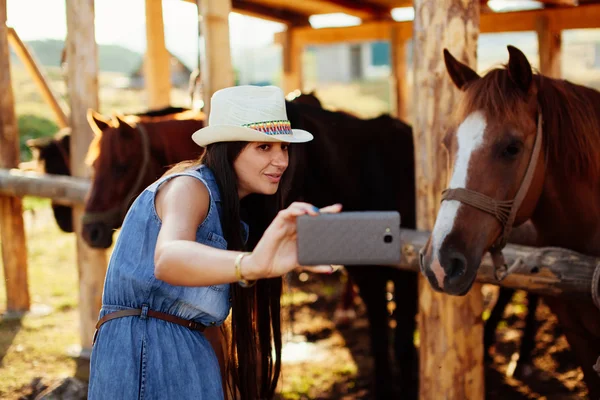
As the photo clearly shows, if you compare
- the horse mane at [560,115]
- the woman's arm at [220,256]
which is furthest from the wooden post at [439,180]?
the woman's arm at [220,256]

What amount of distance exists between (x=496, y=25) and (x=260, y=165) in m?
5.69

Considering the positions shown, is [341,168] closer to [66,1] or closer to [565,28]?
[66,1]

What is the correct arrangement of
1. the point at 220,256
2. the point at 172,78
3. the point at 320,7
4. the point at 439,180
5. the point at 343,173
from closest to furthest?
1. the point at 220,256
2. the point at 439,180
3. the point at 343,173
4. the point at 320,7
5. the point at 172,78

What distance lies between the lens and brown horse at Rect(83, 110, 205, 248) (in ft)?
13.1

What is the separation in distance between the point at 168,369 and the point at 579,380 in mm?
3467

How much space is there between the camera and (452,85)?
283 centimetres

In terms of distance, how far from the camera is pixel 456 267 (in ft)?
7.09

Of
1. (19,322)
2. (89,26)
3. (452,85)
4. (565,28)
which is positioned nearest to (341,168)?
(452,85)

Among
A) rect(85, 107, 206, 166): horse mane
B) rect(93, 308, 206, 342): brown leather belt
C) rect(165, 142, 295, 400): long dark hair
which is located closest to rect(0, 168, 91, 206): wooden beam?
rect(85, 107, 206, 166): horse mane

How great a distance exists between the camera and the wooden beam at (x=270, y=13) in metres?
6.88

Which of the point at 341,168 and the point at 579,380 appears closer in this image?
the point at 341,168

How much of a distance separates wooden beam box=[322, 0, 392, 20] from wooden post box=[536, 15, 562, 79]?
6.17 feet

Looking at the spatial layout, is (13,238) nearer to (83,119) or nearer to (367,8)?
(83,119)

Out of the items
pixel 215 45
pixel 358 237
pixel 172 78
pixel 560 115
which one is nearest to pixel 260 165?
pixel 358 237
